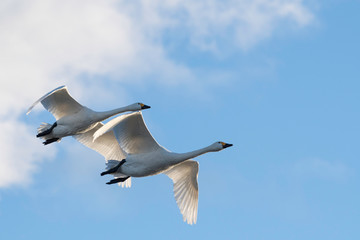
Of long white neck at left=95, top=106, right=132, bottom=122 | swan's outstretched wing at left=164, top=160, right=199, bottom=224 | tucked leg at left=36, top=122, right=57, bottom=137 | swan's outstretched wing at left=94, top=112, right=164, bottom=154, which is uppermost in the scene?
long white neck at left=95, top=106, right=132, bottom=122

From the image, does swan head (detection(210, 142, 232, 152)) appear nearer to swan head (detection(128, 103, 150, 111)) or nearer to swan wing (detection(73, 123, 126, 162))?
swan head (detection(128, 103, 150, 111))

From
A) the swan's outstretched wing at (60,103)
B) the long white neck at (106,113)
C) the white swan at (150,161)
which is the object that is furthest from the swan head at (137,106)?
the swan's outstretched wing at (60,103)

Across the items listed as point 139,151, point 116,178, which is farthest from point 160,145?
point 116,178

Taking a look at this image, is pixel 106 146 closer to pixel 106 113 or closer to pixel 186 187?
pixel 106 113

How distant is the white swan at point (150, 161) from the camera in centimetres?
3130

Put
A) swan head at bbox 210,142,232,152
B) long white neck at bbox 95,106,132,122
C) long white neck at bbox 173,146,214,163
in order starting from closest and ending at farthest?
long white neck at bbox 173,146,214,163 < swan head at bbox 210,142,232,152 < long white neck at bbox 95,106,132,122

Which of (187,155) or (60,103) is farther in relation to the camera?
(60,103)

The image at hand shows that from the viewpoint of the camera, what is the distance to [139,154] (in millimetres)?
31688

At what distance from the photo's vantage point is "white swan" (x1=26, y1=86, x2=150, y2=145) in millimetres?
32812

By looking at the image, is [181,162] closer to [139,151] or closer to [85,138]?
[139,151]

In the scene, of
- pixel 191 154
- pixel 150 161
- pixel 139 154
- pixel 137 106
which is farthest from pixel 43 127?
pixel 191 154

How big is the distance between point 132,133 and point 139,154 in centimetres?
85

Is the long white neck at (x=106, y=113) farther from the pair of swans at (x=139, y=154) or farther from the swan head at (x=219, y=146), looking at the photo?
the swan head at (x=219, y=146)

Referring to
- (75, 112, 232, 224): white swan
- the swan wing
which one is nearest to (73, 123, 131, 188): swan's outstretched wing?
the swan wing
